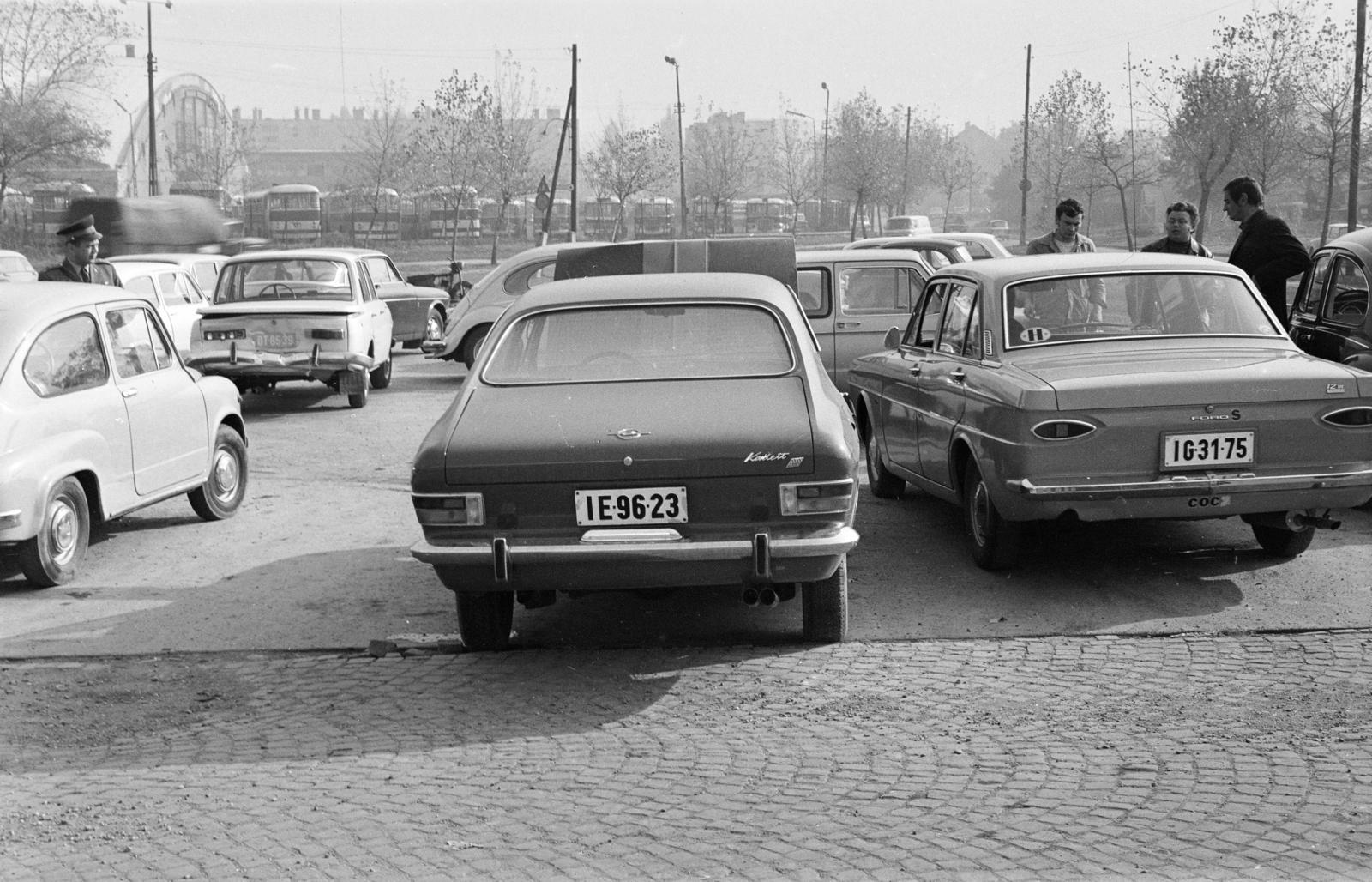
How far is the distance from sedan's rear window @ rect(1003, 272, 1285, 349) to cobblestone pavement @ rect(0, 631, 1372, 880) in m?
2.01

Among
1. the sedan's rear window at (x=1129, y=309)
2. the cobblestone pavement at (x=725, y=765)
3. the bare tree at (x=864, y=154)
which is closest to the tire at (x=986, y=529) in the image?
the sedan's rear window at (x=1129, y=309)

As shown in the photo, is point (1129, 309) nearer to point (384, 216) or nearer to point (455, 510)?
point (455, 510)

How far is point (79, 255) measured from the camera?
36.7ft

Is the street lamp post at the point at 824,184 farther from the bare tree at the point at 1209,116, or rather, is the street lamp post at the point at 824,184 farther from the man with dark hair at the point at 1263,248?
the man with dark hair at the point at 1263,248

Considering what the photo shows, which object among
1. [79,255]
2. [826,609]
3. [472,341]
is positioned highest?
[79,255]

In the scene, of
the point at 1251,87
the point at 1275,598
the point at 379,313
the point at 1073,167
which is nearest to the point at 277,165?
the point at 1073,167

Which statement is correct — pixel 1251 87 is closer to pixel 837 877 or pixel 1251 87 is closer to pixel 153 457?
pixel 153 457

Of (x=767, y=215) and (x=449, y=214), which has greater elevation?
(x=449, y=214)

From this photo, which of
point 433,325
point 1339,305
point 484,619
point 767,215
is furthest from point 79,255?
point 767,215

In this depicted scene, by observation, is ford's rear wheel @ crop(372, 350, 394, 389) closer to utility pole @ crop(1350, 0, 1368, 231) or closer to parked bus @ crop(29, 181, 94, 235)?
utility pole @ crop(1350, 0, 1368, 231)

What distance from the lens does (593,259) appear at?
11.4 meters

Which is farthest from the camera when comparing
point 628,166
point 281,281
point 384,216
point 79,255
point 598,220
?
point 598,220

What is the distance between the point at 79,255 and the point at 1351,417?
8502mm

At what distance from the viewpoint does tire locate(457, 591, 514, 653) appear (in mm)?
6430
